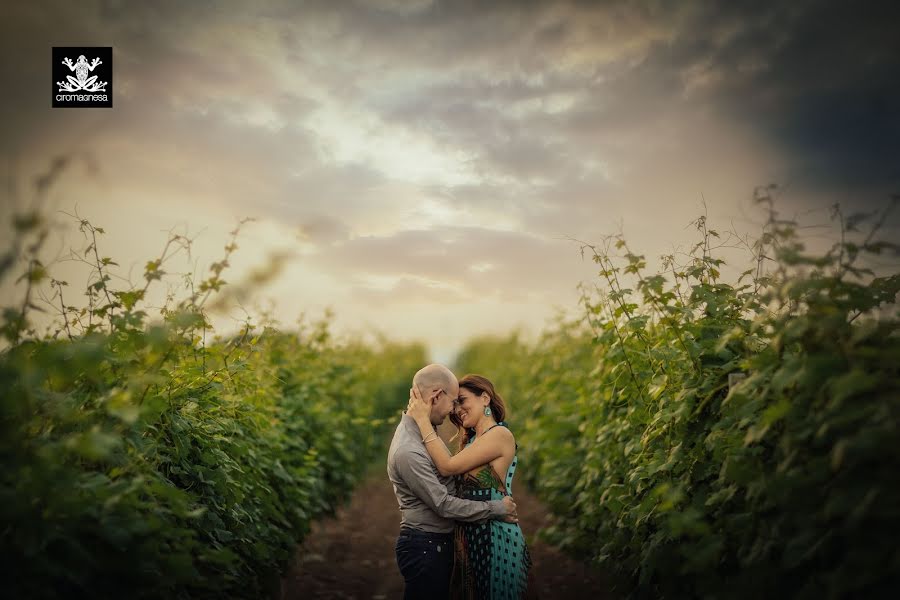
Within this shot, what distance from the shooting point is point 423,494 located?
333 centimetres

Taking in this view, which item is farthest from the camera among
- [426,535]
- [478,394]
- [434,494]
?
[478,394]

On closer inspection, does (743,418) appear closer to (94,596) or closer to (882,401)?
(882,401)

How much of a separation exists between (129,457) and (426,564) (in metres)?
1.80

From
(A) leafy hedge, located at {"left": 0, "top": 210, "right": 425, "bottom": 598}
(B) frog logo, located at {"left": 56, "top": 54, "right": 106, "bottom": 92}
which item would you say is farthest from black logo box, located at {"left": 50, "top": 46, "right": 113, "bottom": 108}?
(A) leafy hedge, located at {"left": 0, "top": 210, "right": 425, "bottom": 598}

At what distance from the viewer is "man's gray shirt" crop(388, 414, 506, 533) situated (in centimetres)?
331

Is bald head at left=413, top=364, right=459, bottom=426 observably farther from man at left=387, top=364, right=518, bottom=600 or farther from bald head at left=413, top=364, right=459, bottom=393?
man at left=387, top=364, right=518, bottom=600

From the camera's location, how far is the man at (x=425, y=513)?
3.32m

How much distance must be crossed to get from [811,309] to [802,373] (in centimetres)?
37

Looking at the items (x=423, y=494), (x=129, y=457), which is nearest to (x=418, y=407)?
(x=423, y=494)

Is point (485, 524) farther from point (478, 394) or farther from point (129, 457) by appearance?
point (129, 457)

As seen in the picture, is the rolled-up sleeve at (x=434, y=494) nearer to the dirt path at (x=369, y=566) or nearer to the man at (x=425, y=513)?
the man at (x=425, y=513)

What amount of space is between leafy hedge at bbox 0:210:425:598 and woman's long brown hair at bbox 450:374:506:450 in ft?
4.94

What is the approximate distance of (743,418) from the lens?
8.23ft

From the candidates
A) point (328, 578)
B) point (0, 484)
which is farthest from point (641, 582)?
point (328, 578)
